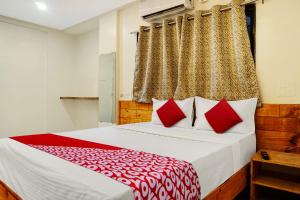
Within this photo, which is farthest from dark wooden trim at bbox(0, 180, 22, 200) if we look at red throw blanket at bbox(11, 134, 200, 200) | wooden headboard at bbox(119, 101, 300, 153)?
wooden headboard at bbox(119, 101, 300, 153)

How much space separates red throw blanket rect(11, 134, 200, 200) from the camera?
109 cm

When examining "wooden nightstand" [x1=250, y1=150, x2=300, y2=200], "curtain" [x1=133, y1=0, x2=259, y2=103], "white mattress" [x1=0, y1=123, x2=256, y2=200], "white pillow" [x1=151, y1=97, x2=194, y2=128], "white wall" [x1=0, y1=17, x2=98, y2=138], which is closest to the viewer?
"white mattress" [x1=0, y1=123, x2=256, y2=200]

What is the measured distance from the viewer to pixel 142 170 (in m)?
1.20

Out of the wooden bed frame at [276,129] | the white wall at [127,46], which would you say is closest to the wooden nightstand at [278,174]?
the wooden bed frame at [276,129]

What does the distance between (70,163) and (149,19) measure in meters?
2.68

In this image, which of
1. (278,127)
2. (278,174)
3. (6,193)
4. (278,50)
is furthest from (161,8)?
(6,193)

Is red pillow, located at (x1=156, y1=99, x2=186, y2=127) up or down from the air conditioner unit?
down

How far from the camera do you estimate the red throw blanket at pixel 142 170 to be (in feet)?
3.58

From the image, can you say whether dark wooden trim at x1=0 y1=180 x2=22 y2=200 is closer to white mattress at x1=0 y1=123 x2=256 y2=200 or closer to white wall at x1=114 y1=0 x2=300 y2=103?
white mattress at x1=0 y1=123 x2=256 y2=200

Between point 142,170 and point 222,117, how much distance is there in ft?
4.77

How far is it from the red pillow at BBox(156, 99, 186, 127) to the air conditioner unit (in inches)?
50.0

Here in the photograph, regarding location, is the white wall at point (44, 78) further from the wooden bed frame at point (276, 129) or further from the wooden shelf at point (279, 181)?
the wooden shelf at point (279, 181)

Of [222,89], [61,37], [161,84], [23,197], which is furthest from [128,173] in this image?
[61,37]

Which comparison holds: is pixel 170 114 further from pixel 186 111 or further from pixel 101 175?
pixel 101 175
